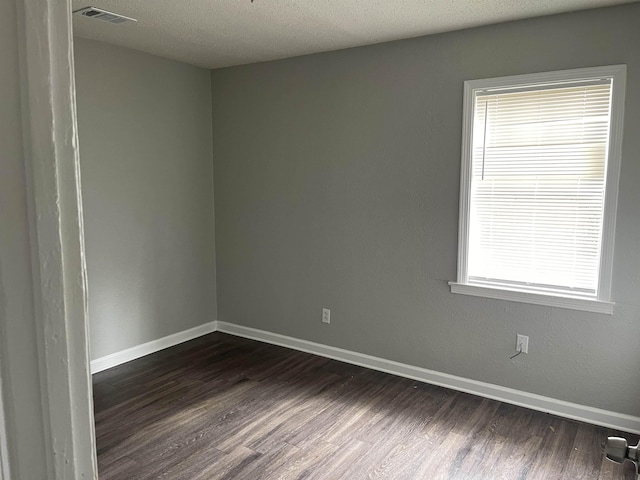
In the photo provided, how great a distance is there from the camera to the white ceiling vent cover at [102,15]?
2.96m

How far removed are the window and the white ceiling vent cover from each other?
2.31 metres

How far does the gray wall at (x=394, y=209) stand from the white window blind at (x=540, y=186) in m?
0.14

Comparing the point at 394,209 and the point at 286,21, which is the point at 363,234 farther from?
the point at 286,21

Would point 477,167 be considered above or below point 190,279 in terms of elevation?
above

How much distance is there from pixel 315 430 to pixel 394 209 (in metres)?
1.69

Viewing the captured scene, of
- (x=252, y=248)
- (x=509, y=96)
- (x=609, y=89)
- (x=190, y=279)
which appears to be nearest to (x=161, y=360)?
(x=190, y=279)

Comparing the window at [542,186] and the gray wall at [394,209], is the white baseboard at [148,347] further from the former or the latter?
the window at [542,186]

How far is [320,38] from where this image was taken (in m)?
3.54

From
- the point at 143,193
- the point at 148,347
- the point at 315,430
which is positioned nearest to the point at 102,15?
the point at 143,193

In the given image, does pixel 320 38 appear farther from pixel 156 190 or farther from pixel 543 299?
pixel 543 299

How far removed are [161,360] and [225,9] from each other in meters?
2.79

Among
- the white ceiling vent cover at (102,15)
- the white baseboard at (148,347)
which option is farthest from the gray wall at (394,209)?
the white ceiling vent cover at (102,15)

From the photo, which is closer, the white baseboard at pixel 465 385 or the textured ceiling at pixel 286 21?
the textured ceiling at pixel 286 21

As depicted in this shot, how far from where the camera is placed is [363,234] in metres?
3.90
